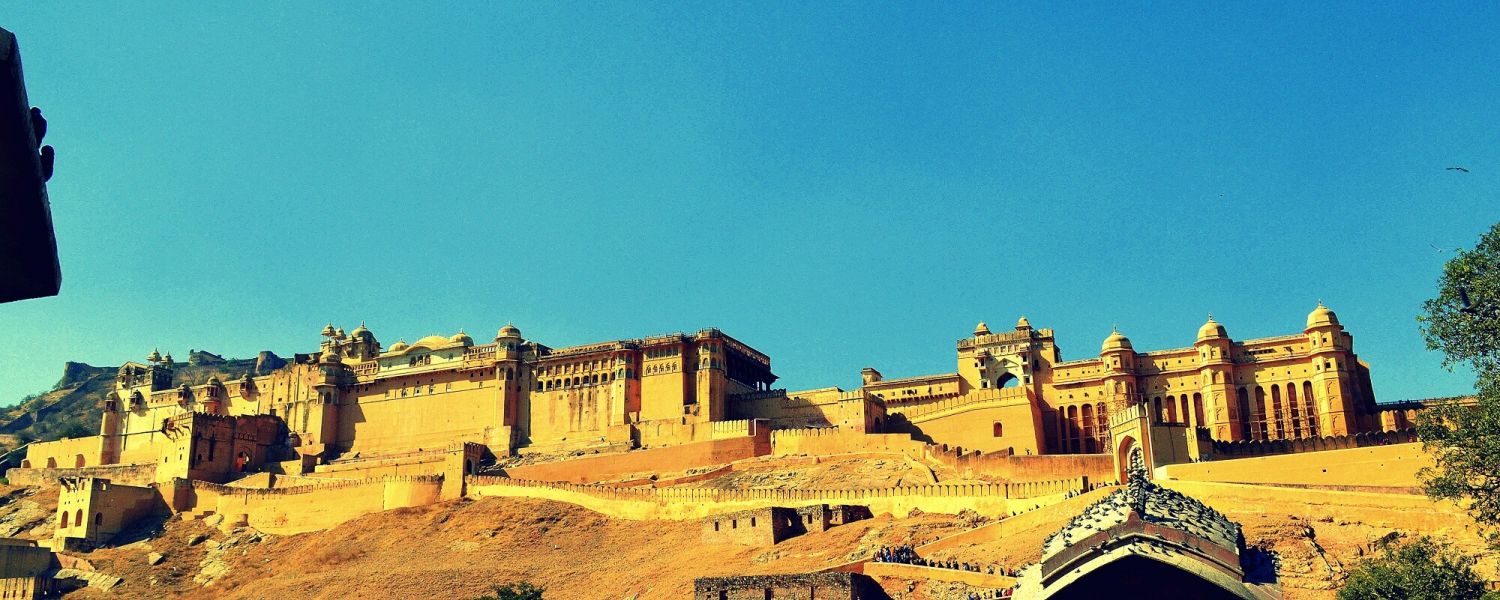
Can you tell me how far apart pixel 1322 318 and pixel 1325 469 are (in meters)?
24.3

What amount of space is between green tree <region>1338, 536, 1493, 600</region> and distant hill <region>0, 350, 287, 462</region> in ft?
393

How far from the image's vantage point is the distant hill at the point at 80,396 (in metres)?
134

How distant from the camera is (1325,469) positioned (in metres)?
47.5

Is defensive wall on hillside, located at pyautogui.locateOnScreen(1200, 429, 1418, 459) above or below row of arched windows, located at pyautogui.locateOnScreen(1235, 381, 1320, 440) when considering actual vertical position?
below

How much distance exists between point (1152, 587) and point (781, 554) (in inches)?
996

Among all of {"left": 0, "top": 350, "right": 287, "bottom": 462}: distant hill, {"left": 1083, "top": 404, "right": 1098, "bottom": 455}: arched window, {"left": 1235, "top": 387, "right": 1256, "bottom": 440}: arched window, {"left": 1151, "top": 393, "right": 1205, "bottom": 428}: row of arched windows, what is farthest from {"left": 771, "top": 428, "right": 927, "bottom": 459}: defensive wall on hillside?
{"left": 0, "top": 350, "right": 287, "bottom": 462}: distant hill

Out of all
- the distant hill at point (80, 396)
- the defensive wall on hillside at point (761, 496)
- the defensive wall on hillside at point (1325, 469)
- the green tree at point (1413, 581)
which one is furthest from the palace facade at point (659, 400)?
the distant hill at point (80, 396)

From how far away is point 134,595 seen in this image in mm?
63125

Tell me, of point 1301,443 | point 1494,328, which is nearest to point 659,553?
point 1301,443

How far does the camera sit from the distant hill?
134 metres

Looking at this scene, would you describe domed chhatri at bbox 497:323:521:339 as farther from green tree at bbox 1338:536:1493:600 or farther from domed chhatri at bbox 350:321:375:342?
green tree at bbox 1338:536:1493:600

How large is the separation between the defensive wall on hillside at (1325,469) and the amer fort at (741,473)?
8 centimetres

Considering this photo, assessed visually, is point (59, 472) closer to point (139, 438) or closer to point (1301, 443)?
point (139, 438)

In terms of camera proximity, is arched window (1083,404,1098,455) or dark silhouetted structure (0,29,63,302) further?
arched window (1083,404,1098,455)
